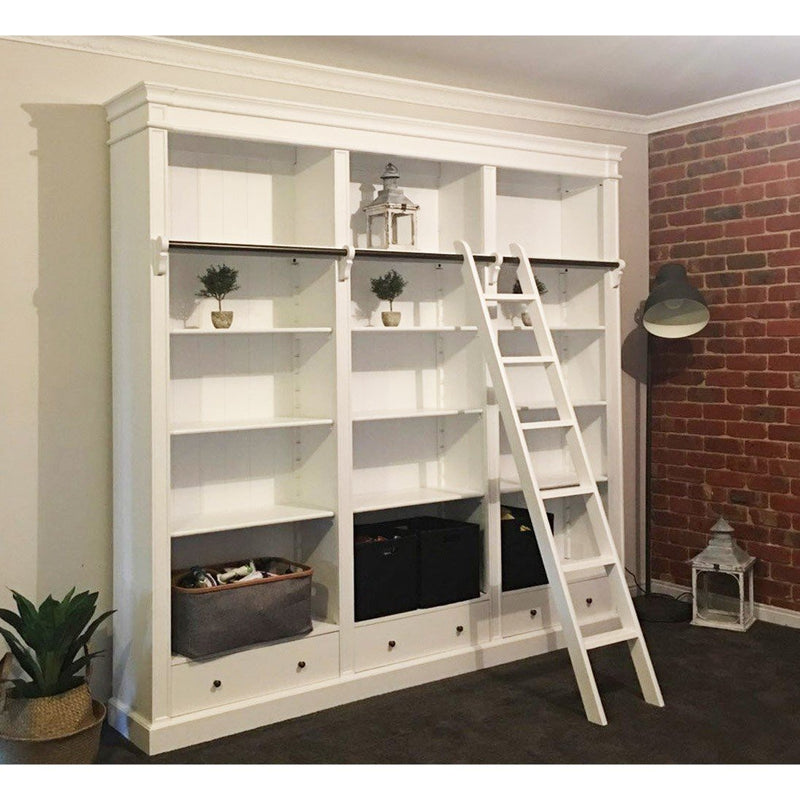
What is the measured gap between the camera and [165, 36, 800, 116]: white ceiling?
4.42m

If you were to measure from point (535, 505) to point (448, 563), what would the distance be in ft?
2.01

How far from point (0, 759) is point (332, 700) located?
1304 mm

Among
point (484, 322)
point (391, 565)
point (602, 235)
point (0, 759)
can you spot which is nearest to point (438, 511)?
point (391, 565)

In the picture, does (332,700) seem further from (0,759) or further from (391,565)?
(0,759)

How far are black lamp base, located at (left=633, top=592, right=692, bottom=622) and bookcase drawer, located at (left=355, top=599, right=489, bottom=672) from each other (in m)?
1.17

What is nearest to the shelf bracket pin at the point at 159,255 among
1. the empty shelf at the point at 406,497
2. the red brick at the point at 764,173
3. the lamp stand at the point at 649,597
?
the empty shelf at the point at 406,497

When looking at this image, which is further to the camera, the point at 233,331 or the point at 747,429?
the point at 747,429

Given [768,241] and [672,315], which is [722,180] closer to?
[768,241]

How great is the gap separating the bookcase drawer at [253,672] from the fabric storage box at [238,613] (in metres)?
0.06

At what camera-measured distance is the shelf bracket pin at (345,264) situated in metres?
4.21

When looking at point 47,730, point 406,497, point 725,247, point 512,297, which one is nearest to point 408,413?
point 406,497

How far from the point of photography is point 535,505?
420 cm

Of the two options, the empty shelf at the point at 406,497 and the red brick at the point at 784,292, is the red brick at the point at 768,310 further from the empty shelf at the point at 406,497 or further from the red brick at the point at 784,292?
the empty shelf at the point at 406,497

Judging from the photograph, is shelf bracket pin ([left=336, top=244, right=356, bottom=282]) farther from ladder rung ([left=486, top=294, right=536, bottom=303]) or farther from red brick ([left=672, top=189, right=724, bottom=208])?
red brick ([left=672, top=189, right=724, bottom=208])
